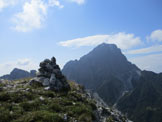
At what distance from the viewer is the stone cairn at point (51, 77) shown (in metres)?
22.4

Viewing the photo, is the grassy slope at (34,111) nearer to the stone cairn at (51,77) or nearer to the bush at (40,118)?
the bush at (40,118)

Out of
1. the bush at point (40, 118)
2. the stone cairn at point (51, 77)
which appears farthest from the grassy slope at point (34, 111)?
the stone cairn at point (51, 77)

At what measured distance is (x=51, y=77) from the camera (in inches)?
929

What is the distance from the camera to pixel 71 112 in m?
13.0

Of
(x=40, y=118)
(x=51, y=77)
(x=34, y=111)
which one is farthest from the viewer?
(x=51, y=77)

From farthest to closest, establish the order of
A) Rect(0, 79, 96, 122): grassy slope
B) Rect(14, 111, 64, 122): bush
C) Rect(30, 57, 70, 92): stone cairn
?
Rect(30, 57, 70, 92): stone cairn < Rect(0, 79, 96, 122): grassy slope < Rect(14, 111, 64, 122): bush

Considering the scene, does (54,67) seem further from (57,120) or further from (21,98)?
(57,120)

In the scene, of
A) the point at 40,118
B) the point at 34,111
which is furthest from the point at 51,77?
the point at 40,118

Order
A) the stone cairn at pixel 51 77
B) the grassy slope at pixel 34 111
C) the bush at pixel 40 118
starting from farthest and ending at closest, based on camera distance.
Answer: the stone cairn at pixel 51 77
the grassy slope at pixel 34 111
the bush at pixel 40 118

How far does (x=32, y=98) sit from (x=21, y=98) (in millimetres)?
1027

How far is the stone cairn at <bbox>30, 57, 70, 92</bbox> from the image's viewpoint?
22.4 meters

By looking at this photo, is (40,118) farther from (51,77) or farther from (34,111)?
(51,77)

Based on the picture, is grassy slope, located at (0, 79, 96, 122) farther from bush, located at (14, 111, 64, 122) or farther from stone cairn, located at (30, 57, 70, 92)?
stone cairn, located at (30, 57, 70, 92)

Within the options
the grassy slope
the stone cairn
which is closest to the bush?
the grassy slope
